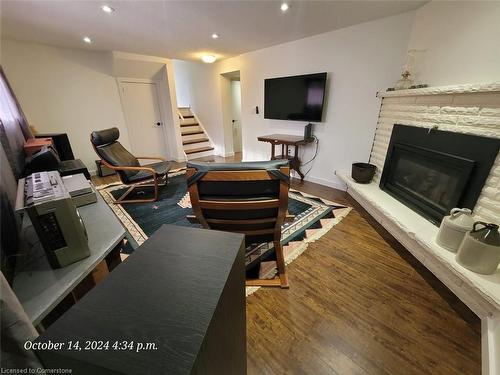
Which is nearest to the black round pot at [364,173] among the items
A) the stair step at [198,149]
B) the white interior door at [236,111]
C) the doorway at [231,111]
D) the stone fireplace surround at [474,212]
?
the stone fireplace surround at [474,212]

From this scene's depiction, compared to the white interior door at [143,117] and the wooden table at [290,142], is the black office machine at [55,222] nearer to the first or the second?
the wooden table at [290,142]

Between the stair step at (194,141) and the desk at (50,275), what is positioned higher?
the desk at (50,275)

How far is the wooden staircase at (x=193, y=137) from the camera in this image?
553 centimetres

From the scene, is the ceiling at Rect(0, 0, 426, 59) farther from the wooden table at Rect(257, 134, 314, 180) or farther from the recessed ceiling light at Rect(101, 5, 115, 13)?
the wooden table at Rect(257, 134, 314, 180)

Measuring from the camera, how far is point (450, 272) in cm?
153

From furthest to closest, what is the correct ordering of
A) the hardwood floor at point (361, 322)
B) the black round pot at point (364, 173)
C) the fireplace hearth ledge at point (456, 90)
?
the black round pot at point (364, 173), the fireplace hearth ledge at point (456, 90), the hardwood floor at point (361, 322)

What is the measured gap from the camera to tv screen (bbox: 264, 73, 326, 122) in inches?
124

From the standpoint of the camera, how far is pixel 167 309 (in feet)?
1.54

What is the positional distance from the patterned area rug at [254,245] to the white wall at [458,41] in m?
1.68

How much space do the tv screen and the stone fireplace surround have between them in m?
1.03

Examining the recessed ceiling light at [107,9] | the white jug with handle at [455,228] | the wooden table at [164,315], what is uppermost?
the recessed ceiling light at [107,9]

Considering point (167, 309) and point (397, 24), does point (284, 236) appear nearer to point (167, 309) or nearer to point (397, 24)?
point (167, 309)

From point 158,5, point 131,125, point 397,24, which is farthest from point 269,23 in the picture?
point 131,125

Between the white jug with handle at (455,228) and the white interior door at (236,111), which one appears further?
the white interior door at (236,111)
